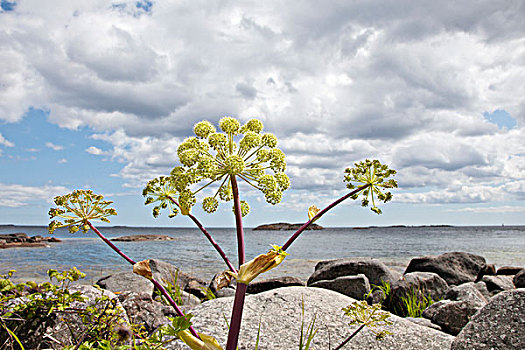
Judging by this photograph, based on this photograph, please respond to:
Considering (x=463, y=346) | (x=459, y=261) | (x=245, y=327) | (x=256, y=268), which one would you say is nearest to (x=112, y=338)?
(x=256, y=268)

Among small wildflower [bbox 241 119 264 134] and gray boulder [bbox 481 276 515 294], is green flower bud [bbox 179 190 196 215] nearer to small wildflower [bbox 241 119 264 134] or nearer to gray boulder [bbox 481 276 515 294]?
small wildflower [bbox 241 119 264 134]

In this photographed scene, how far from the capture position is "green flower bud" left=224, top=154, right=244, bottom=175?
192 centimetres

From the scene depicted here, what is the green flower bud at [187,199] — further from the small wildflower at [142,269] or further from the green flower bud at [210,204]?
the small wildflower at [142,269]

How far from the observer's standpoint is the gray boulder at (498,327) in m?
3.75

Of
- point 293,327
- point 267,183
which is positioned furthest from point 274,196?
point 293,327

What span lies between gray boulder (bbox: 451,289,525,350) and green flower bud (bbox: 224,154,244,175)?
334 cm

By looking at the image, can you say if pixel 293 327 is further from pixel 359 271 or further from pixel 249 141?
pixel 359 271

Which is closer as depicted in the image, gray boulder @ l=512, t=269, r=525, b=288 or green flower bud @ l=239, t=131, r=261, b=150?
green flower bud @ l=239, t=131, r=261, b=150

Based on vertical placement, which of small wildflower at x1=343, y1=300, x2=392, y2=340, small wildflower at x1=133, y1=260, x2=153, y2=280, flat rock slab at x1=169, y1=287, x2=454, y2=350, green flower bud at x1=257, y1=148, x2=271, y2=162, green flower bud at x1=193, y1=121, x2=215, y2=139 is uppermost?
green flower bud at x1=193, y1=121, x2=215, y2=139

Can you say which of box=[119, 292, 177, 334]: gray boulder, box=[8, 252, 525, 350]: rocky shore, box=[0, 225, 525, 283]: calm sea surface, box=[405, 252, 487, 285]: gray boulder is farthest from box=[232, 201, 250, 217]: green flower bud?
box=[0, 225, 525, 283]: calm sea surface

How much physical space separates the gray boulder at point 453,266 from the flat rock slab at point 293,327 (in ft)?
30.9

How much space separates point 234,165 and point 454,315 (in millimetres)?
5650

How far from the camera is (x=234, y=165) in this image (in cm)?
192

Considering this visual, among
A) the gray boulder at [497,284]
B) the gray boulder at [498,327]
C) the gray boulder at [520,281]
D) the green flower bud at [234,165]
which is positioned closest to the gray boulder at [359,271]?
the gray boulder at [497,284]
